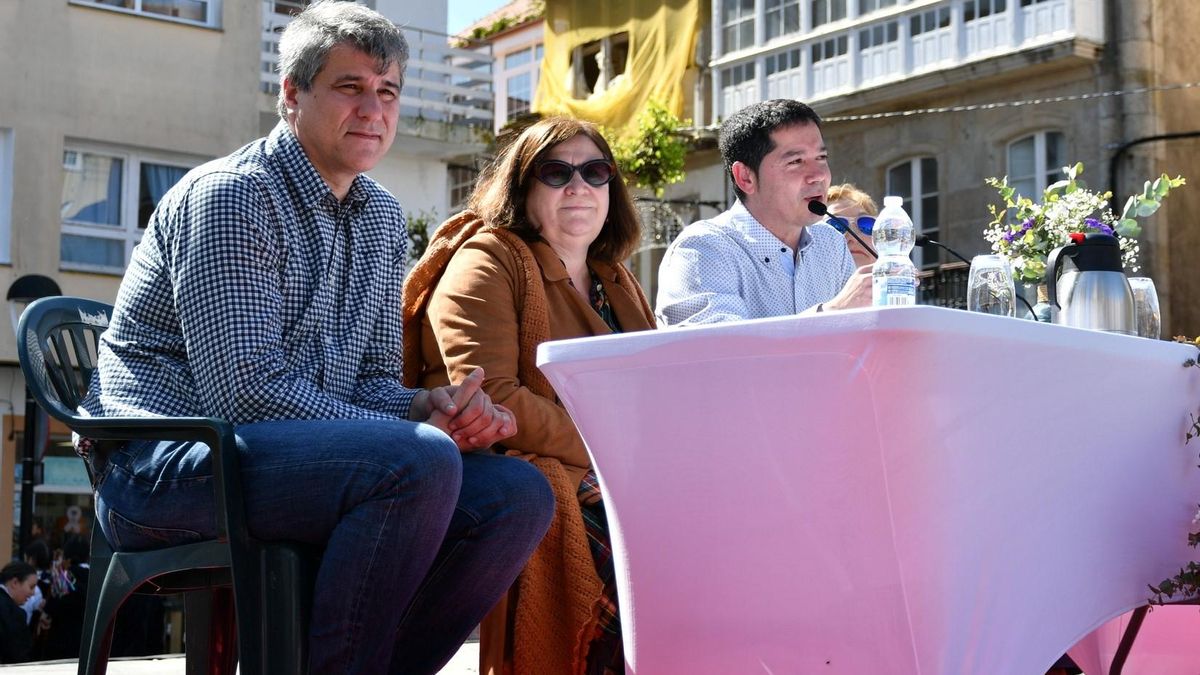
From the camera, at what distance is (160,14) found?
802 inches

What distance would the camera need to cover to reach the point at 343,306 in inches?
126

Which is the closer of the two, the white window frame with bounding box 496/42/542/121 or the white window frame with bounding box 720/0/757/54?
the white window frame with bounding box 720/0/757/54

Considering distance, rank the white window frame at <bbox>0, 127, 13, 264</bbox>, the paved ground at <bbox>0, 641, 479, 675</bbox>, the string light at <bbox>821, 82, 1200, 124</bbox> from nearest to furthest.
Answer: the paved ground at <bbox>0, 641, 479, 675</bbox>
the white window frame at <bbox>0, 127, 13, 264</bbox>
the string light at <bbox>821, 82, 1200, 124</bbox>

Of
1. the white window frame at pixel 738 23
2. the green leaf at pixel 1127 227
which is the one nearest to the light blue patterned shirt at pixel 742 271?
the green leaf at pixel 1127 227

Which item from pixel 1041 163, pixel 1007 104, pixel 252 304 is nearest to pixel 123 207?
pixel 1007 104

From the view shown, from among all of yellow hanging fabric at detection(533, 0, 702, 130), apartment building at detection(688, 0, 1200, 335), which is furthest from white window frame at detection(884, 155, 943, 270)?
yellow hanging fabric at detection(533, 0, 702, 130)

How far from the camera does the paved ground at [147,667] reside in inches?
201

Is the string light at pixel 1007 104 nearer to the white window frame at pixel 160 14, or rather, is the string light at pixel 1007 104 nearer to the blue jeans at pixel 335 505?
the white window frame at pixel 160 14

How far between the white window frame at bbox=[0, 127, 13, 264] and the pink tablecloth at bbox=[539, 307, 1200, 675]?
17.5 meters

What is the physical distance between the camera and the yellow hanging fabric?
84.3 feet

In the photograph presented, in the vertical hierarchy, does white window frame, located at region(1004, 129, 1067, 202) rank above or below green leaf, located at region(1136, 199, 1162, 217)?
above

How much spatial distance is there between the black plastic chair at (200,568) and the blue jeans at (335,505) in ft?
0.11

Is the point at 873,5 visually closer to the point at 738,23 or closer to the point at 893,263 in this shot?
the point at 738,23

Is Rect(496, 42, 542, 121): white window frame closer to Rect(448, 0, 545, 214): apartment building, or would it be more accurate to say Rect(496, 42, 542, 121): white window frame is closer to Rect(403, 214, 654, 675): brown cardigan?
Rect(448, 0, 545, 214): apartment building
